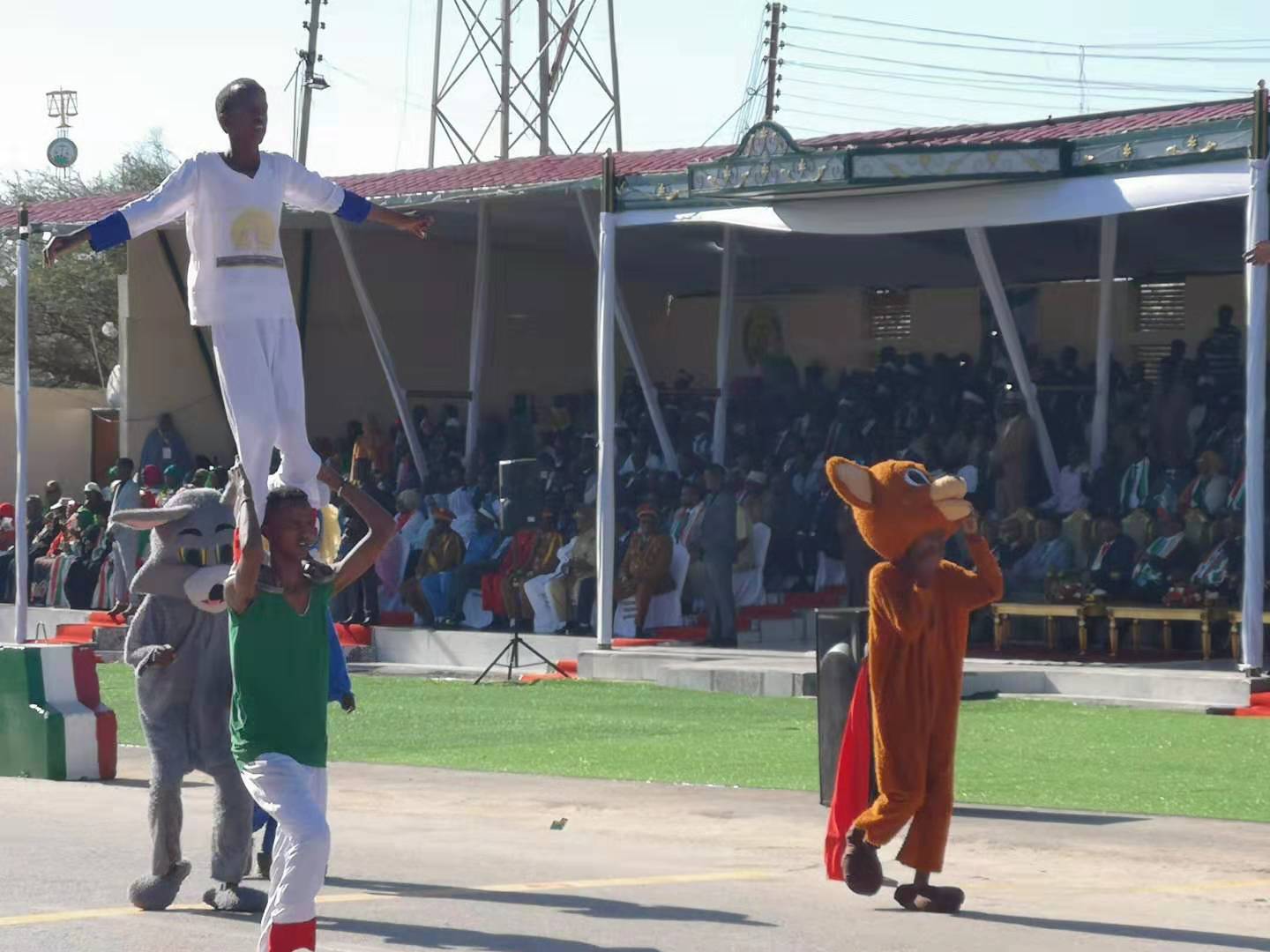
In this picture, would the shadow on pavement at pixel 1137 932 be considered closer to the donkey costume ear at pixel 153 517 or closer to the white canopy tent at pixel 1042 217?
the donkey costume ear at pixel 153 517

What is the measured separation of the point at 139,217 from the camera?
805 centimetres

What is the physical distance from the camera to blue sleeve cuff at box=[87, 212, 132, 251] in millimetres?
8047

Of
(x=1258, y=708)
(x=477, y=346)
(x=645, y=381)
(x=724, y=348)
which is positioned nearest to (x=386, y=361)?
(x=477, y=346)

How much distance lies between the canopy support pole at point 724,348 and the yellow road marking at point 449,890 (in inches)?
655

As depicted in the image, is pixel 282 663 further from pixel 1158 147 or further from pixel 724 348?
pixel 724 348

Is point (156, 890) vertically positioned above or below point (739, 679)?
above

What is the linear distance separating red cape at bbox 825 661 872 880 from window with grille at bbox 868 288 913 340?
70.6 feet

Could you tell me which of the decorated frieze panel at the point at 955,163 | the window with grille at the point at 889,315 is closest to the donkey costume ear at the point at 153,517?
the decorated frieze panel at the point at 955,163

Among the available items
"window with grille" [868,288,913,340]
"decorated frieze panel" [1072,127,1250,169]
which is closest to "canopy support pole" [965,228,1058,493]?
"decorated frieze panel" [1072,127,1250,169]

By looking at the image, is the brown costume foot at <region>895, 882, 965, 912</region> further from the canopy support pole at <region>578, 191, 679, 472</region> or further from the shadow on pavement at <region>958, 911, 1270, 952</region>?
the canopy support pole at <region>578, 191, 679, 472</region>

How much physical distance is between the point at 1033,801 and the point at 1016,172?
26.9ft

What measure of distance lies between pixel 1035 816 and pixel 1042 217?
8.85 meters

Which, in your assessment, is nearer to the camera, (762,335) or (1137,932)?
(1137,932)

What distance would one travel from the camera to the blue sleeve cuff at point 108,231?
26.4 ft
